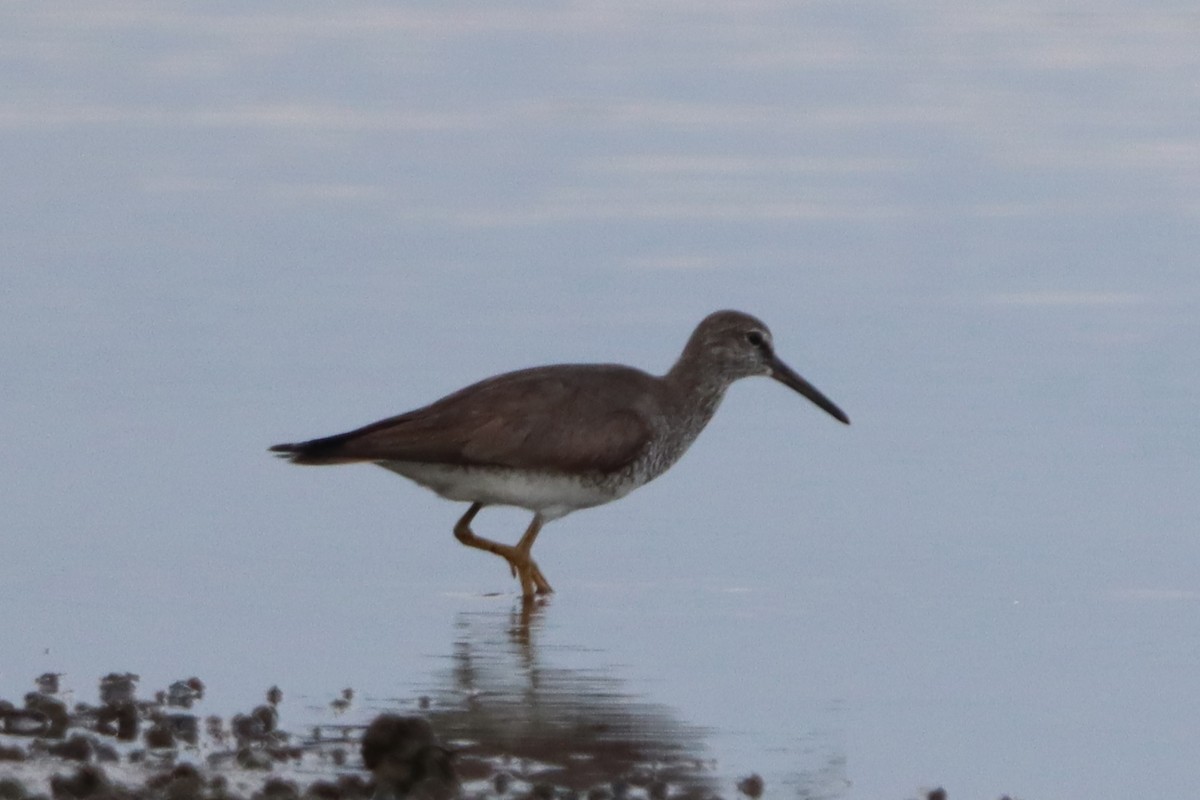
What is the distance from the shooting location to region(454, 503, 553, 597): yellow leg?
11.2 m

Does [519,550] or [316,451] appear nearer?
[316,451]

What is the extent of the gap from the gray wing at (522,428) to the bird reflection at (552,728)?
1083 mm

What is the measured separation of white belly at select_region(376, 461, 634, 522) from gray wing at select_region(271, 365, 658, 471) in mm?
61

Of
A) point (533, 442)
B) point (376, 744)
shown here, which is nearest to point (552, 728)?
point (376, 744)

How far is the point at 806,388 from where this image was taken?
42.2 ft

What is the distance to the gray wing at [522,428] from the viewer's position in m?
11.1

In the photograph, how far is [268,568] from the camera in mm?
11094

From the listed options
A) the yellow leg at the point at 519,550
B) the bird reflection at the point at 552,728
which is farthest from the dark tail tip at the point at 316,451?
the bird reflection at the point at 552,728

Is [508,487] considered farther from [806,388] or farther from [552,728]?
[552,728]

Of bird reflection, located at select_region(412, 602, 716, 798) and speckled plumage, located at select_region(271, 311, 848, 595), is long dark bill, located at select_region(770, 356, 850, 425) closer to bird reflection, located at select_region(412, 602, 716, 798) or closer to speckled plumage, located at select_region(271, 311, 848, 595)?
speckled plumage, located at select_region(271, 311, 848, 595)

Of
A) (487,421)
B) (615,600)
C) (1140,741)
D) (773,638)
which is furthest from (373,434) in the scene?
(1140,741)

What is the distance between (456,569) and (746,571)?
1272mm

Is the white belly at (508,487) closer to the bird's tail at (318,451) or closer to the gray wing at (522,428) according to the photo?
the gray wing at (522,428)

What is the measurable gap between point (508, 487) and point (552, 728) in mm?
2621
